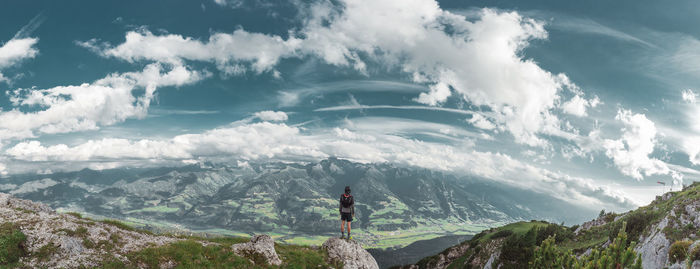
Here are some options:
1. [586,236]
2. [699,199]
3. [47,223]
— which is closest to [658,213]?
[699,199]

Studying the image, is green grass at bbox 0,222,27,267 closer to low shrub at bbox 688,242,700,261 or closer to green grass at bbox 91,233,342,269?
green grass at bbox 91,233,342,269

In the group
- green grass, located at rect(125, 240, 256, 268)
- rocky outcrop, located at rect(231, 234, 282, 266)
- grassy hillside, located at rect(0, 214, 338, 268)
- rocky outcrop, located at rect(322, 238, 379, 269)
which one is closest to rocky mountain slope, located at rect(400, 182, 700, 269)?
rocky outcrop, located at rect(322, 238, 379, 269)

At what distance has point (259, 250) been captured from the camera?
91.2ft

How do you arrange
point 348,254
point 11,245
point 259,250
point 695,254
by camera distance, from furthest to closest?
point 348,254 < point 695,254 < point 259,250 < point 11,245

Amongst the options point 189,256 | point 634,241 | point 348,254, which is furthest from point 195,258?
point 634,241

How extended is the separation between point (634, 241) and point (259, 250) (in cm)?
4017

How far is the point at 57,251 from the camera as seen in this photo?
19578mm

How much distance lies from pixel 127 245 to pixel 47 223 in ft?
19.2

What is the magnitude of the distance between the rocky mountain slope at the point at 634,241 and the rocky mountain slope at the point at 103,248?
2953 centimetres

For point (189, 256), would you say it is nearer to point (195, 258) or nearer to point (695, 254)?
point (195, 258)

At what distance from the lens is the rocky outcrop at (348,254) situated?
33125 millimetres

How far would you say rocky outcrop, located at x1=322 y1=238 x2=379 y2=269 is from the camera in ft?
109

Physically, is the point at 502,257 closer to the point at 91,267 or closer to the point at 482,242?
the point at 482,242

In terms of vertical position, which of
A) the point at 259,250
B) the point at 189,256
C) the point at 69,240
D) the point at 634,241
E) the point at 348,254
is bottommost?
the point at 348,254
